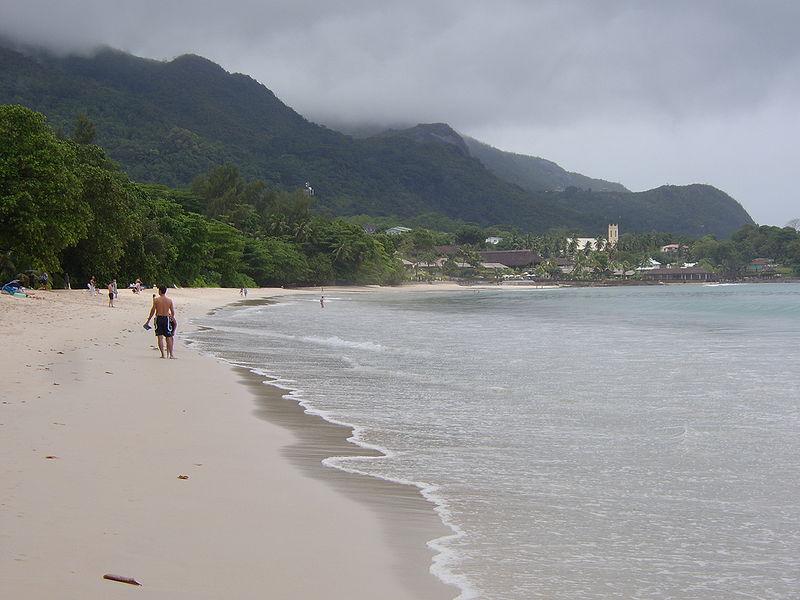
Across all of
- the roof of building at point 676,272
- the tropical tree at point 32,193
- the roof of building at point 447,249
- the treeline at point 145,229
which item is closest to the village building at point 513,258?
the roof of building at point 447,249

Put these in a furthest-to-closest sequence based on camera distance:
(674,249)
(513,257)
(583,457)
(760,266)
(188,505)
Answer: (674,249) < (760,266) < (513,257) < (583,457) < (188,505)

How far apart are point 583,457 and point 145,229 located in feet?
179

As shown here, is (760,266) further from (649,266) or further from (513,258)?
(513,258)

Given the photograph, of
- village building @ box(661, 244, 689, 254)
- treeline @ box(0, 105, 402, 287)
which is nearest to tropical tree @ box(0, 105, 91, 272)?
treeline @ box(0, 105, 402, 287)

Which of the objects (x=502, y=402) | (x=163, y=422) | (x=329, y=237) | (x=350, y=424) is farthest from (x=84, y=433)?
(x=329, y=237)

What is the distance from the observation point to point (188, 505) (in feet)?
19.2

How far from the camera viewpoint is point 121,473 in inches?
259

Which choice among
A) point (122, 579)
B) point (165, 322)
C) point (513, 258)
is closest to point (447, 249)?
point (513, 258)

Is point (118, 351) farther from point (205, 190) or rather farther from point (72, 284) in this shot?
point (205, 190)

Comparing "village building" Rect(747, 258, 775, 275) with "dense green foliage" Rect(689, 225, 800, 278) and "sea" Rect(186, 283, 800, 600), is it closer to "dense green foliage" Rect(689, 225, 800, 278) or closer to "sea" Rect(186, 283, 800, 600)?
"dense green foliage" Rect(689, 225, 800, 278)

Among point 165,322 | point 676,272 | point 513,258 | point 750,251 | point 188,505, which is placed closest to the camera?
point 188,505

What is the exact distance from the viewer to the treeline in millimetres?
34969

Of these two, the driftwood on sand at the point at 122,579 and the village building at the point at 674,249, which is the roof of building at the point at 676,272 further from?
the driftwood on sand at the point at 122,579

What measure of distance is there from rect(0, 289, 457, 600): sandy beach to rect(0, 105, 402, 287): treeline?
1013 inches
